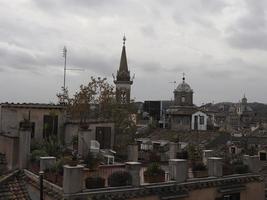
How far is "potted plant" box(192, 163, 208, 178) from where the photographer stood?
65.3 ft

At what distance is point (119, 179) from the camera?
16.8 m

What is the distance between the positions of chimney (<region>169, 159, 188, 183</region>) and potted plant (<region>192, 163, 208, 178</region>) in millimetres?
1226

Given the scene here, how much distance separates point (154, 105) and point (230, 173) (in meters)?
62.6

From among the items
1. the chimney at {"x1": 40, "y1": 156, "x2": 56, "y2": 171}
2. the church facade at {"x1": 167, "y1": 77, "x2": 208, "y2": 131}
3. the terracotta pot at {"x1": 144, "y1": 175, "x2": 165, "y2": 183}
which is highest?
the church facade at {"x1": 167, "y1": 77, "x2": 208, "y2": 131}

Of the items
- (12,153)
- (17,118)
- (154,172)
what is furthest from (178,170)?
(17,118)

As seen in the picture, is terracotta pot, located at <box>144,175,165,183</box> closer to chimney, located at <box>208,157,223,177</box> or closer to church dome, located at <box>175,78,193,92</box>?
chimney, located at <box>208,157,223,177</box>

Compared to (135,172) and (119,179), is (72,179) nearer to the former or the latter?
(119,179)

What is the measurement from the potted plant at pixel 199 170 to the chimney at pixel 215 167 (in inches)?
11.0

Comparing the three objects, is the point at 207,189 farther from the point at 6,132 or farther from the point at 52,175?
the point at 6,132

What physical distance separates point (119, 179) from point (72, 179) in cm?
226

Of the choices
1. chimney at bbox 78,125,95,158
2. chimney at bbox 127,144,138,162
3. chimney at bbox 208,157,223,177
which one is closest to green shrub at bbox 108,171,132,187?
chimney at bbox 208,157,223,177

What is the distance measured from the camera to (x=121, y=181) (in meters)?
16.8

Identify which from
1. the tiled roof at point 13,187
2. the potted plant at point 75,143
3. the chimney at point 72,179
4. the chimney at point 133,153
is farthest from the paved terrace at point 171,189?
the potted plant at point 75,143

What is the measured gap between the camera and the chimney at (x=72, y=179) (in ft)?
50.2
